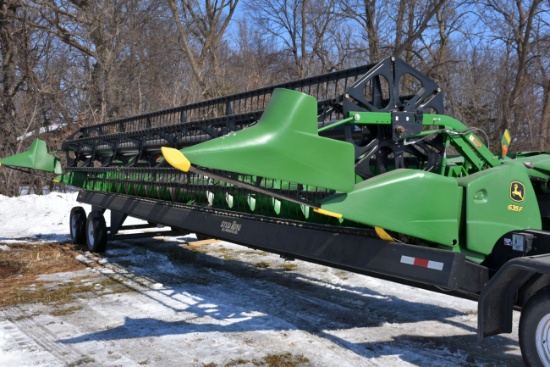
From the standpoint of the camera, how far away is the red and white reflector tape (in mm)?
3665

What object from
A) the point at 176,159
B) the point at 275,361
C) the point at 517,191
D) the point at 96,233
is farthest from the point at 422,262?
the point at 96,233

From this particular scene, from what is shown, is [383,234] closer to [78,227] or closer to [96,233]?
[96,233]

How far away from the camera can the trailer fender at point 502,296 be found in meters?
3.52

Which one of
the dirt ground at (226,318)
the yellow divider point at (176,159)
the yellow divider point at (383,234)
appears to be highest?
the yellow divider point at (176,159)

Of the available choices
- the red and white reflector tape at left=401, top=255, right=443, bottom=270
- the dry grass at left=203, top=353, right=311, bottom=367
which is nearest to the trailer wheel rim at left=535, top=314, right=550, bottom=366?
the red and white reflector tape at left=401, top=255, right=443, bottom=270

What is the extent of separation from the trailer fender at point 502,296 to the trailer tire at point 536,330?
0.47 feet

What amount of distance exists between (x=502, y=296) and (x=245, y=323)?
240 cm

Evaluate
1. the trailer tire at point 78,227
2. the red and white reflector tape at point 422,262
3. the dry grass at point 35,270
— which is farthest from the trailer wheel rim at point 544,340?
the trailer tire at point 78,227

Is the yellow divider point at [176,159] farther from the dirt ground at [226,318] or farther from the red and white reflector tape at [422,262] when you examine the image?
the dirt ground at [226,318]

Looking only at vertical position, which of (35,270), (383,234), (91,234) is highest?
(383,234)

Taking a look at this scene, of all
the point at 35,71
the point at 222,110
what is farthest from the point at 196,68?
the point at 222,110

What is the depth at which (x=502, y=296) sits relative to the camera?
12.2ft

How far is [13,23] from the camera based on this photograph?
19.2m

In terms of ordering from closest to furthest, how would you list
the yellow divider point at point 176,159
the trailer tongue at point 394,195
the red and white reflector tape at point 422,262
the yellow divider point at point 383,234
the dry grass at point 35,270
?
1. the yellow divider point at point 176,159
2. the trailer tongue at point 394,195
3. the red and white reflector tape at point 422,262
4. the yellow divider point at point 383,234
5. the dry grass at point 35,270
